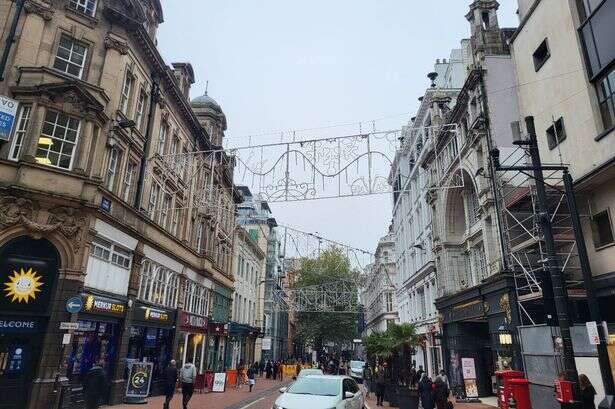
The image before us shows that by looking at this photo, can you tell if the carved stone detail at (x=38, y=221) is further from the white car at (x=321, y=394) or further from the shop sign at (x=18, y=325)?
the white car at (x=321, y=394)

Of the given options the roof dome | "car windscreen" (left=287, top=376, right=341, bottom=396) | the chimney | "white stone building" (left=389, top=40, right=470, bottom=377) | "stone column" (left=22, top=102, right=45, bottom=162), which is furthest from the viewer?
the roof dome

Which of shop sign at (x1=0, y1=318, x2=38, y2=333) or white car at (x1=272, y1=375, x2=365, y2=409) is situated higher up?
shop sign at (x1=0, y1=318, x2=38, y2=333)

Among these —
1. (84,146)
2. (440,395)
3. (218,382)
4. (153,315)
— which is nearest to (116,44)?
(84,146)

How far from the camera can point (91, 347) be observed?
16.9 meters

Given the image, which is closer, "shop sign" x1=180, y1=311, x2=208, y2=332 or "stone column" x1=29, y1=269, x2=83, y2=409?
"stone column" x1=29, y1=269, x2=83, y2=409

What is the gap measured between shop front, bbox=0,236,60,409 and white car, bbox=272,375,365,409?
915 cm

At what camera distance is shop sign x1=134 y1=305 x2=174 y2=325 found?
66.2 ft

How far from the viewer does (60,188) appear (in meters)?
15.5

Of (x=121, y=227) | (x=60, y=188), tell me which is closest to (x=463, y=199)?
(x=121, y=227)

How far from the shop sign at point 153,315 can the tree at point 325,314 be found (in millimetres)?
39091

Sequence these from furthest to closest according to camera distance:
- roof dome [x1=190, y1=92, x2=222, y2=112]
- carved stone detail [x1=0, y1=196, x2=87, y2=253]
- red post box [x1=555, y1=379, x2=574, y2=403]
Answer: roof dome [x1=190, y1=92, x2=222, y2=112]
carved stone detail [x1=0, y1=196, x2=87, y2=253]
red post box [x1=555, y1=379, x2=574, y2=403]

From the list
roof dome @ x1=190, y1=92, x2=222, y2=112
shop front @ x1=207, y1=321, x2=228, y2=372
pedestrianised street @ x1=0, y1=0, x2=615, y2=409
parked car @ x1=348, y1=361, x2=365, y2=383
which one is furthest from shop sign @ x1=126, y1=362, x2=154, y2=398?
parked car @ x1=348, y1=361, x2=365, y2=383

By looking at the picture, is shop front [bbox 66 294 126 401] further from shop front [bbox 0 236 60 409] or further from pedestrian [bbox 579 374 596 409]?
pedestrian [bbox 579 374 596 409]

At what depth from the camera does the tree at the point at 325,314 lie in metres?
63.2
